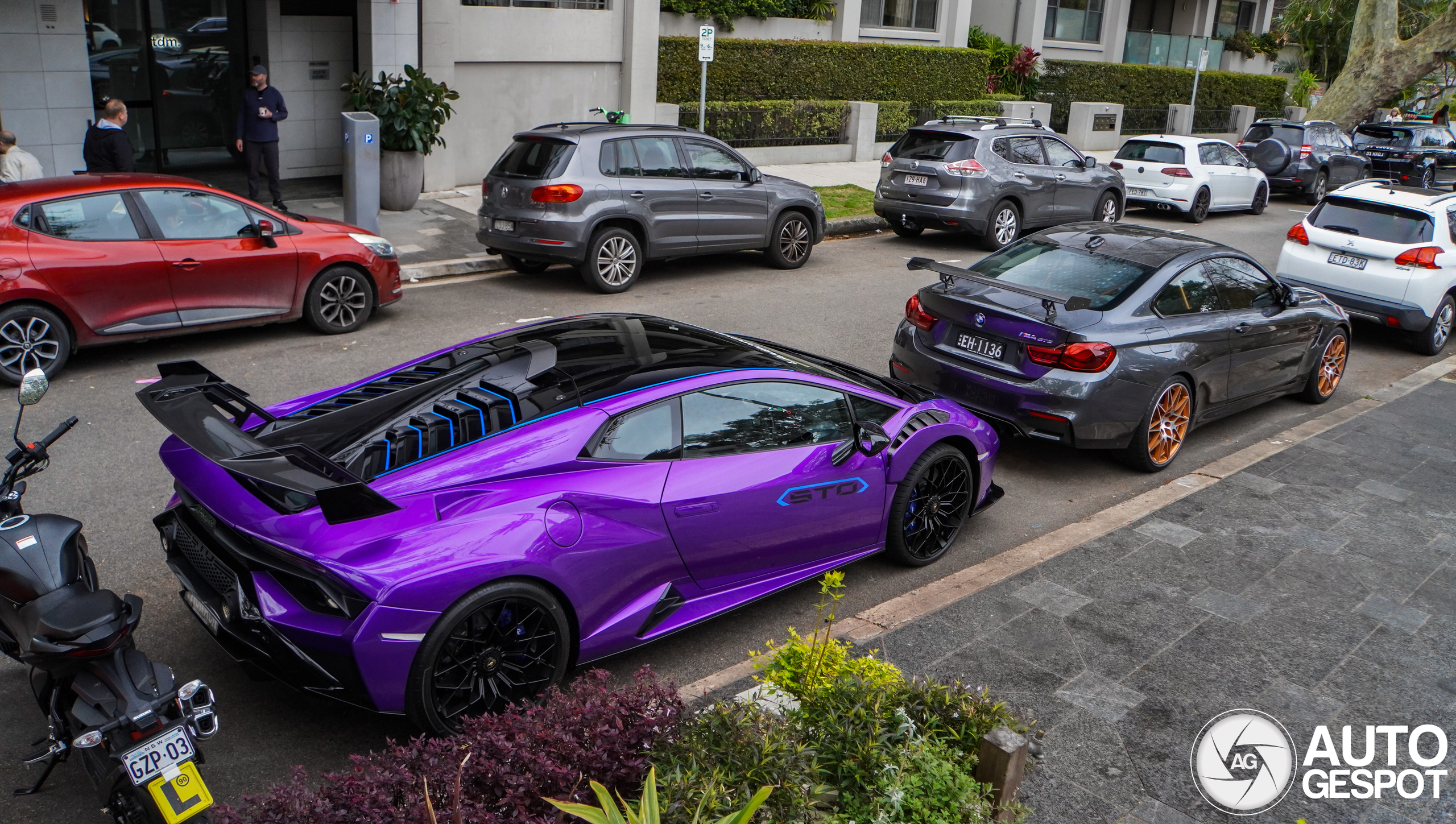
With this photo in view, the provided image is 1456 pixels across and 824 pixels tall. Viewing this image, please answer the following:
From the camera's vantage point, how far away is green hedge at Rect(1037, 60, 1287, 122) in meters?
29.4

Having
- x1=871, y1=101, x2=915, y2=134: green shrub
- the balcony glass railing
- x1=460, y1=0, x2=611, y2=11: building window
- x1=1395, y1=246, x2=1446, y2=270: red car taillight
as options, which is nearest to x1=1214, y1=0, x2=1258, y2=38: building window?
the balcony glass railing

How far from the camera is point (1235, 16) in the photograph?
38969 millimetres

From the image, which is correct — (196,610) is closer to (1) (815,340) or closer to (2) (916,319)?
(2) (916,319)

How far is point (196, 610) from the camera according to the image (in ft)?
15.1

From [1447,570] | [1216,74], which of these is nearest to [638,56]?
[1447,570]

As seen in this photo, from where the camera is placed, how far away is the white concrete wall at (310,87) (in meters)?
16.2

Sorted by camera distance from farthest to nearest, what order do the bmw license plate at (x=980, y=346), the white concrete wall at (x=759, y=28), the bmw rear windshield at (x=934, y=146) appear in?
the white concrete wall at (x=759, y=28)
the bmw rear windshield at (x=934, y=146)
the bmw license plate at (x=980, y=346)

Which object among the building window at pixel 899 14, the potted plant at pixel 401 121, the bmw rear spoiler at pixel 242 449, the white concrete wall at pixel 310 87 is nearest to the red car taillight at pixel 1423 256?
the bmw rear spoiler at pixel 242 449

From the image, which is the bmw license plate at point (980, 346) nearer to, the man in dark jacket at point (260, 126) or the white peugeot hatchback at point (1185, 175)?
the man in dark jacket at point (260, 126)

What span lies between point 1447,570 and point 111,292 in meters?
9.31

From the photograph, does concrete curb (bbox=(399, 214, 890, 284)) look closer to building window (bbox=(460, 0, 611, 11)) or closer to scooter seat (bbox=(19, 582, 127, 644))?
building window (bbox=(460, 0, 611, 11))

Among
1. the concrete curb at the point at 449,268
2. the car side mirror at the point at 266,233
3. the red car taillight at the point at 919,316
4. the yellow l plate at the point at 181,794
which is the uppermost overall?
the car side mirror at the point at 266,233

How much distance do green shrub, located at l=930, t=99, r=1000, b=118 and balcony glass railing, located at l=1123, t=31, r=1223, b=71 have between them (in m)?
9.25

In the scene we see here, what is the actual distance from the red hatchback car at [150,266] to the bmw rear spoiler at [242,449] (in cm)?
402
